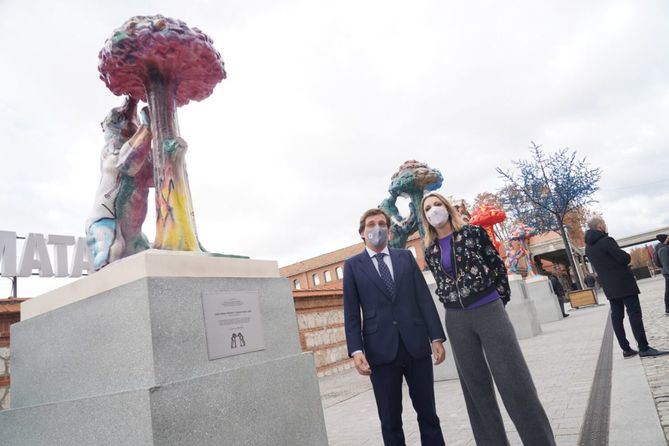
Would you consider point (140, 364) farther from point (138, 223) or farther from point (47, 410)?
point (138, 223)

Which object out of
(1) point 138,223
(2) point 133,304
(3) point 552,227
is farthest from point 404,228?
(3) point 552,227

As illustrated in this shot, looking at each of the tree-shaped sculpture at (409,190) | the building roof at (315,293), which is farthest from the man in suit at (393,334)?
the building roof at (315,293)

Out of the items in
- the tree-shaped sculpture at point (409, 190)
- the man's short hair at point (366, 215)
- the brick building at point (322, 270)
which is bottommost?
the man's short hair at point (366, 215)

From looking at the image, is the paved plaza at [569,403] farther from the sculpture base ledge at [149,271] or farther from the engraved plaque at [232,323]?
the sculpture base ledge at [149,271]

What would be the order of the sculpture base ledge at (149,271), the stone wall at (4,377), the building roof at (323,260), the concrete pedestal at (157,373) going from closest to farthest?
1. the concrete pedestal at (157,373)
2. the sculpture base ledge at (149,271)
3. the stone wall at (4,377)
4. the building roof at (323,260)

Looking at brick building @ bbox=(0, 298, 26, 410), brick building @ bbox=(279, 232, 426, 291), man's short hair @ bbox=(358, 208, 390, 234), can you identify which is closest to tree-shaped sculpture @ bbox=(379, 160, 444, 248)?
man's short hair @ bbox=(358, 208, 390, 234)

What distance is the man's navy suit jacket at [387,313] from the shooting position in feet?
9.42

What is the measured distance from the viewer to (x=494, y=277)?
2.83 metres

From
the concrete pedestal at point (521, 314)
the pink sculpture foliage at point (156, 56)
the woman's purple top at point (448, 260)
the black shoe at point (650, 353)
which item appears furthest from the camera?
the concrete pedestal at point (521, 314)

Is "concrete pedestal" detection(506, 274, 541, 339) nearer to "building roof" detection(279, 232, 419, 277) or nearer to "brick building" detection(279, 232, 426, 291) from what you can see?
"building roof" detection(279, 232, 419, 277)

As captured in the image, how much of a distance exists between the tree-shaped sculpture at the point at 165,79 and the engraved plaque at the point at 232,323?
485mm

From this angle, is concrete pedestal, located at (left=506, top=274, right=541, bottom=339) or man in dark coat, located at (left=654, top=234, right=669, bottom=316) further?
concrete pedestal, located at (left=506, top=274, right=541, bottom=339)

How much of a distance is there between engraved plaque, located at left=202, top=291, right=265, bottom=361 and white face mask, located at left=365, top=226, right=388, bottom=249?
915mm

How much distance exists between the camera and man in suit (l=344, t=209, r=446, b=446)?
9.29ft
